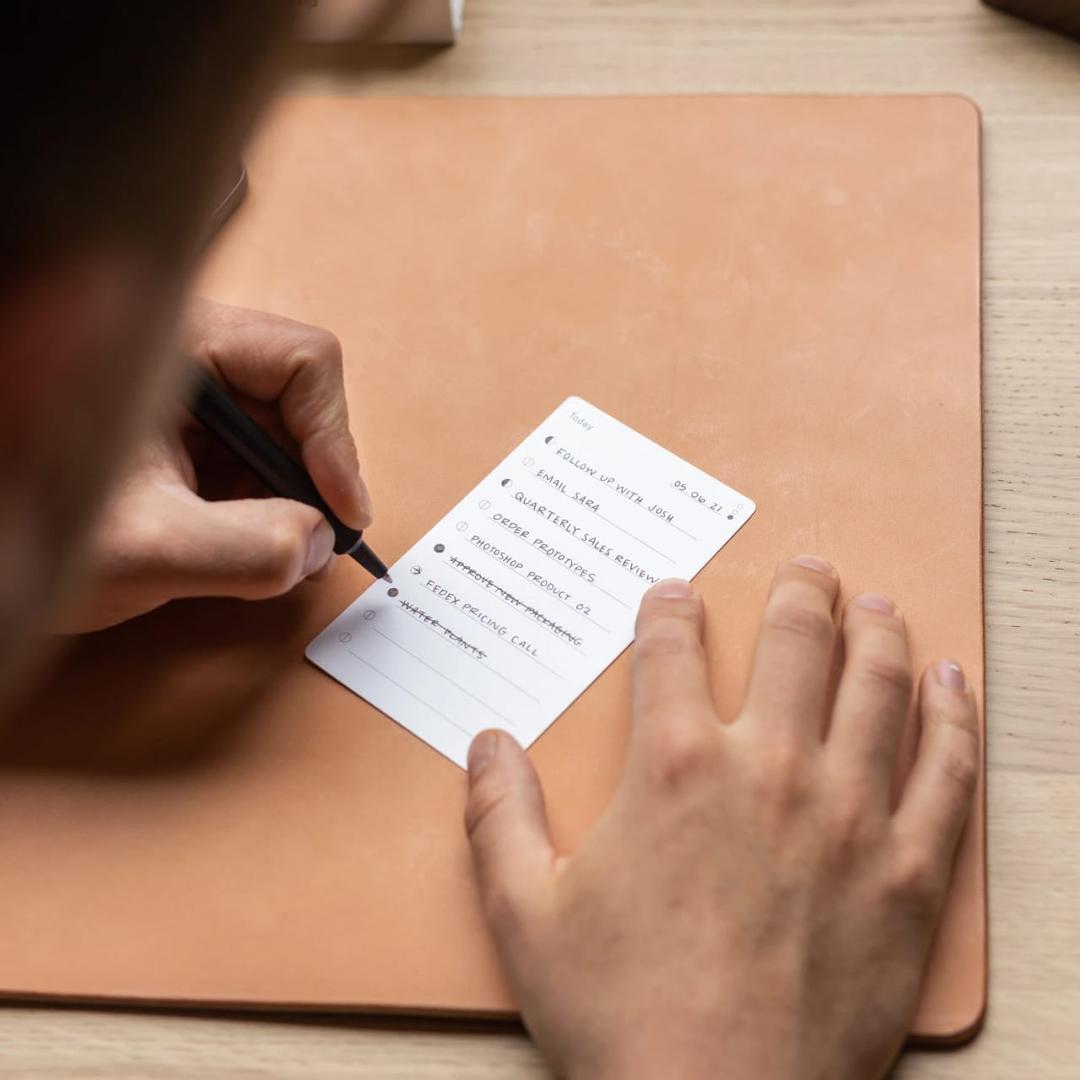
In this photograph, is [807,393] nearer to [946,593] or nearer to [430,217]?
[946,593]

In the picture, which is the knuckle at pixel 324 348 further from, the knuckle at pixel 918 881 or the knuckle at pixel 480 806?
the knuckle at pixel 918 881

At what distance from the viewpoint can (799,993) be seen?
1.85ft

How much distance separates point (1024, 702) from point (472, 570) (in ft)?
1.02

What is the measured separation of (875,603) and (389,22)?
0.39 m

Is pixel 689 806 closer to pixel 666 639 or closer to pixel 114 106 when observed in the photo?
pixel 666 639

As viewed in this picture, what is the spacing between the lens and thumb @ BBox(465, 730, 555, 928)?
1.99 feet

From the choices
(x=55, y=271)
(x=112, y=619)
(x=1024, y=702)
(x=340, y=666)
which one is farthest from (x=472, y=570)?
(x=55, y=271)

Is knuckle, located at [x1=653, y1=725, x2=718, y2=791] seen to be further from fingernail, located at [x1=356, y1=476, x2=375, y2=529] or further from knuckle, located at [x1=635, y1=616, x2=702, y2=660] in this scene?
fingernail, located at [x1=356, y1=476, x2=375, y2=529]

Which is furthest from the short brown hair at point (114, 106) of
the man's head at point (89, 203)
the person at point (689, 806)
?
the person at point (689, 806)

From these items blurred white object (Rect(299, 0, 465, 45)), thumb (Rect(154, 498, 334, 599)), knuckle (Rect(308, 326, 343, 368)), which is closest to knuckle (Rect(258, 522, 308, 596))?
thumb (Rect(154, 498, 334, 599))

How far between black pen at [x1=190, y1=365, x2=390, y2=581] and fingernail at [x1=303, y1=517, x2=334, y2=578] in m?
0.01

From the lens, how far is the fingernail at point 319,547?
0.67 metres

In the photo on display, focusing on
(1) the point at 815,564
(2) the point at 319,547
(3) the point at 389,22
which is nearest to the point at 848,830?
(1) the point at 815,564

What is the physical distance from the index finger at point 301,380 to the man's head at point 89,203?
0.43 meters
